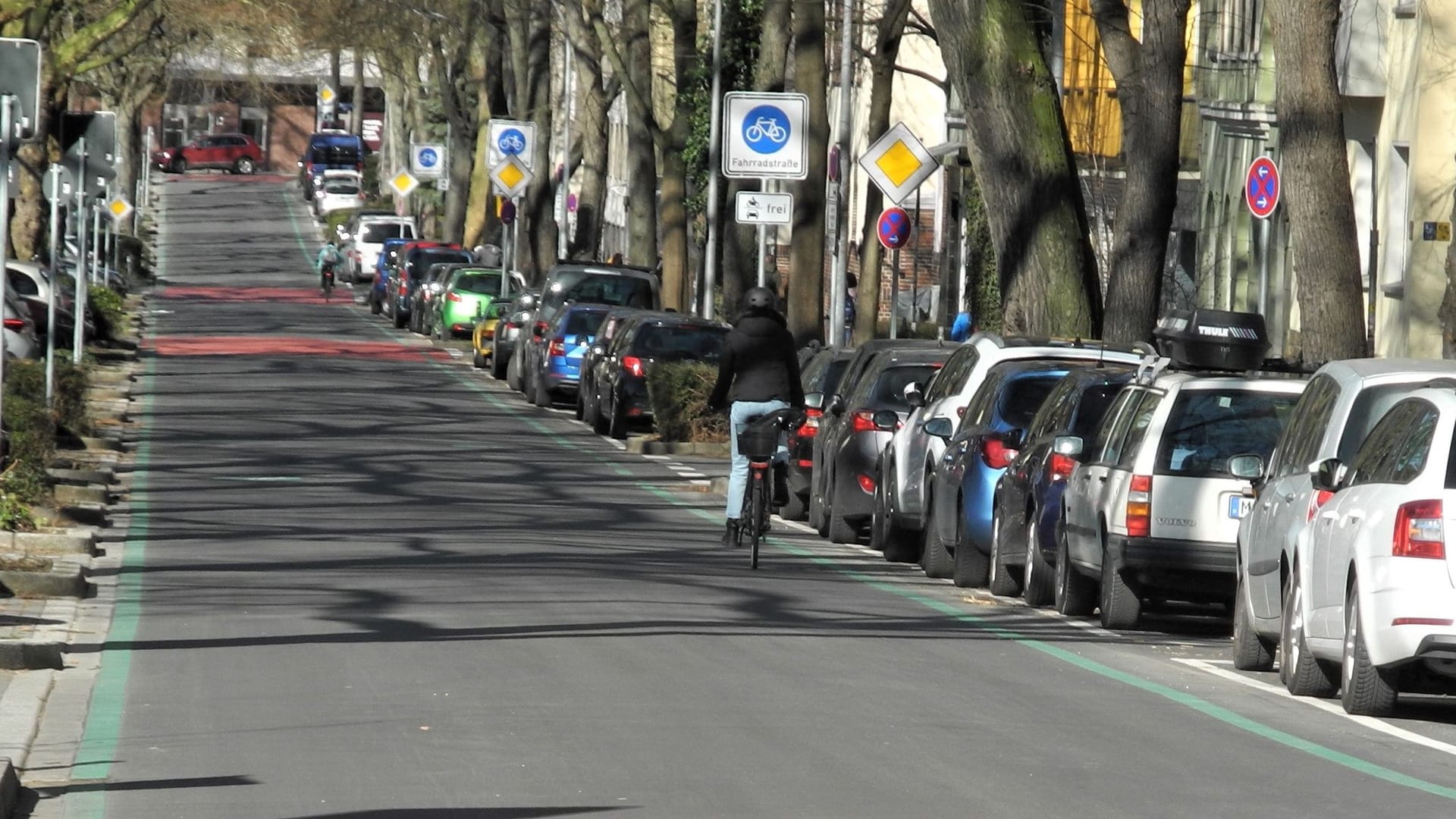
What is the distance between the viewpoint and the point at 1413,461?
11.5 metres

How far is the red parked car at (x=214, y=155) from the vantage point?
127 meters

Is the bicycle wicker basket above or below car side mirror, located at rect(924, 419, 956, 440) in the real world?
below

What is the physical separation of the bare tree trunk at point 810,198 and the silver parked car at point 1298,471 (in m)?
21.5

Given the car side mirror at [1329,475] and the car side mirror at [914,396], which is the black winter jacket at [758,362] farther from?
the car side mirror at [1329,475]

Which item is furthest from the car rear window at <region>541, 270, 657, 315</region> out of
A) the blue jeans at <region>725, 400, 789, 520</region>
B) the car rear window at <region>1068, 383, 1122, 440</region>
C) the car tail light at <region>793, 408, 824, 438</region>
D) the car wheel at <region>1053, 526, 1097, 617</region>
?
the car wheel at <region>1053, 526, 1097, 617</region>

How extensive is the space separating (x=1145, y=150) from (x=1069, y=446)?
8503 mm

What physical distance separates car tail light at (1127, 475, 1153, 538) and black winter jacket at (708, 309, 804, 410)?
4.18 meters

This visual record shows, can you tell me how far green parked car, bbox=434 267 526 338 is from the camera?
176 feet

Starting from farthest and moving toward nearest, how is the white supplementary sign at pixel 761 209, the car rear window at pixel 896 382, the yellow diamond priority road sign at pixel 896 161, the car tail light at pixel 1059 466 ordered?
the white supplementary sign at pixel 761 209
the yellow diamond priority road sign at pixel 896 161
the car rear window at pixel 896 382
the car tail light at pixel 1059 466

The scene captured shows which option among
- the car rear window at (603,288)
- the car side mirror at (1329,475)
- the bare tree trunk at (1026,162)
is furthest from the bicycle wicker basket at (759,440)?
the car rear window at (603,288)

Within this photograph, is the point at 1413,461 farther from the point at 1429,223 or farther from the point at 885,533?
the point at 1429,223

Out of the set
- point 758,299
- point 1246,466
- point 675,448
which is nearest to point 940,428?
point 758,299

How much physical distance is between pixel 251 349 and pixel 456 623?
118ft

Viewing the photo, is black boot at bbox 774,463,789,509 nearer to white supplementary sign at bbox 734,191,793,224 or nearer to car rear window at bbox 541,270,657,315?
white supplementary sign at bbox 734,191,793,224
